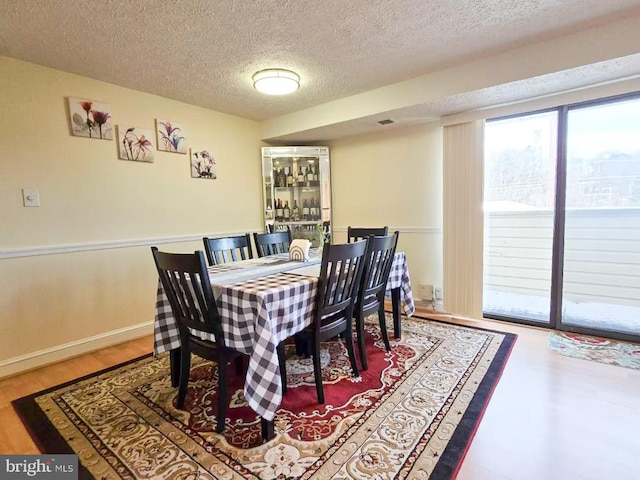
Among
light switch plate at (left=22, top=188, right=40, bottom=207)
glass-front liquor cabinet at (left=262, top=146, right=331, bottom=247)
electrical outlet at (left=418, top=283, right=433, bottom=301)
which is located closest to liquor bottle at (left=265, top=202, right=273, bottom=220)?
glass-front liquor cabinet at (left=262, top=146, right=331, bottom=247)

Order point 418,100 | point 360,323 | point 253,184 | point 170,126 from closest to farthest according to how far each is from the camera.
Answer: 1. point 360,323
2. point 418,100
3. point 170,126
4. point 253,184

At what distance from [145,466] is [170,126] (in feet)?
9.41

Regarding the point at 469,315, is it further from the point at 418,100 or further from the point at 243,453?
the point at 243,453

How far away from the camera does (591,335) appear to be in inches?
108

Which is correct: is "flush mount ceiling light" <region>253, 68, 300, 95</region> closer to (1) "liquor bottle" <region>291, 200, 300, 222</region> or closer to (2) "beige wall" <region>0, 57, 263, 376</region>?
(2) "beige wall" <region>0, 57, 263, 376</region>

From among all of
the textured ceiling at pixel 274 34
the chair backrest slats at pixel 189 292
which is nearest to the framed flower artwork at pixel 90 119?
the textured ceiling at pixel 274 34

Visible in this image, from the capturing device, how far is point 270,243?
2955 millimetres

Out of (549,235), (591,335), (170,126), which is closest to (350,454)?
(591,335)

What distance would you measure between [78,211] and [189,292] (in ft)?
5.79

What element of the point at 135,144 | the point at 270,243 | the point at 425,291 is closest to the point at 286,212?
the point at 270,243

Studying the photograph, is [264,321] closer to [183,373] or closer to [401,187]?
[183,373]

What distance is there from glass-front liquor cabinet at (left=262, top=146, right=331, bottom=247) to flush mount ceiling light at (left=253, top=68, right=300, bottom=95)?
151cm

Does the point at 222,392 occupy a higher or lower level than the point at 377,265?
lower

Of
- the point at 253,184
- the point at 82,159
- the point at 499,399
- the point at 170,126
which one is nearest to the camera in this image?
the point at 499,399
